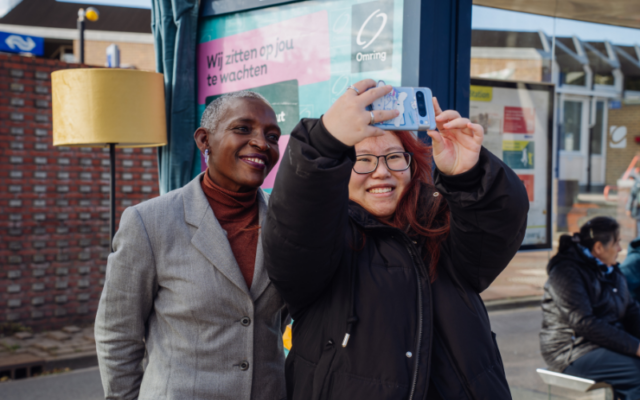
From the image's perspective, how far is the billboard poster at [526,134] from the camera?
328 cm

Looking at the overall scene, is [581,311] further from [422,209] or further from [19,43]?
[19,43]

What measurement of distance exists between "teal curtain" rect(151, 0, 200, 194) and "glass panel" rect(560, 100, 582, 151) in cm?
513

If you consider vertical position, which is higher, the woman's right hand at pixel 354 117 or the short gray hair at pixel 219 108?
the short gray hair at pixel 219 108

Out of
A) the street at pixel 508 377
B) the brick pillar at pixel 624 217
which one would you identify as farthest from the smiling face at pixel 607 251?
the brick pillar at pixel 624 217

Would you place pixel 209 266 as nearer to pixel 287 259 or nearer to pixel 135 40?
pixel 287 259

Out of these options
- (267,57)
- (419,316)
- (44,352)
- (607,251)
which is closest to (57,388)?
(44,352)

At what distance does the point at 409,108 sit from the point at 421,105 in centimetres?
5

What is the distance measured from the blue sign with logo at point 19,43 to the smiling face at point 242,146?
7.93 metres

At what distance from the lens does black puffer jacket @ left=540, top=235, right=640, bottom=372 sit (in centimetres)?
346

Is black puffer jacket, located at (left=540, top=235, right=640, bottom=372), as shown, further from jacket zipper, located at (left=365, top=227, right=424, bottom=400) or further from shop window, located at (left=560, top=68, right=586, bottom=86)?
shop window, located at (left=560, top=68, right=586, bottom=86)

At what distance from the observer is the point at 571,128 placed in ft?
22.8

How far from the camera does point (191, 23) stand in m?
3.41

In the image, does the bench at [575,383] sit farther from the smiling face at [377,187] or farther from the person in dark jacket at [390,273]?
the smiling face at [377,187]

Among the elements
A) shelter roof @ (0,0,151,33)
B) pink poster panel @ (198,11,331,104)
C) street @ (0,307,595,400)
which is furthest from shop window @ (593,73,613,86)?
shelter roof @ (0,0,151,33)
